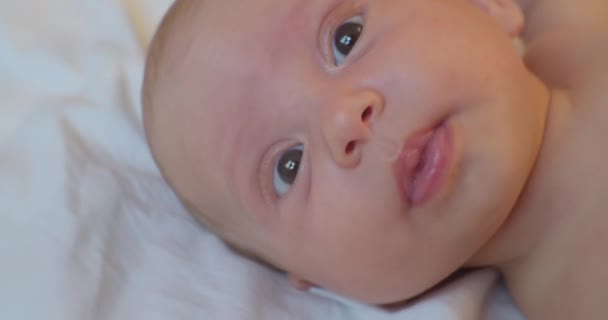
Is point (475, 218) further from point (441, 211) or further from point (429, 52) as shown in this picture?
point (429, 52)

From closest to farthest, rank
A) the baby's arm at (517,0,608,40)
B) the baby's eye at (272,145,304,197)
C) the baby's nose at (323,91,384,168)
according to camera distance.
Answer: the baby's nose at (323,91,384,168)
the baby's eye at (272,145,304,197)
the baby's arm at (517,0,608,40)

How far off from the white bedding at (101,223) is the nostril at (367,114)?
11.2 inches

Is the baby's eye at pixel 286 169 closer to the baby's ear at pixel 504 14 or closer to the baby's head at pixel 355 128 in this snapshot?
the baby's head at pixel 355 128

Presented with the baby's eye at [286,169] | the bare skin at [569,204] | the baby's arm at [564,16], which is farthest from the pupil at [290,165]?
the baby's arm at [564,16]

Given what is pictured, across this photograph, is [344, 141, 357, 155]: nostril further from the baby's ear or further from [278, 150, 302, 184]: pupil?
the baby's ear

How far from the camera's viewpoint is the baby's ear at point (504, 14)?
109 cm

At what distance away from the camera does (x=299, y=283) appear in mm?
1104

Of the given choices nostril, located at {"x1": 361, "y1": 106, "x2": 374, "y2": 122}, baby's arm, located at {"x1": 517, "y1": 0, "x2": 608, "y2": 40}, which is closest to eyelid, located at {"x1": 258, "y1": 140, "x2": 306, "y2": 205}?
nostril, located at {"x1": 361, "y1": 106, "x2": 374, "y2": 122}

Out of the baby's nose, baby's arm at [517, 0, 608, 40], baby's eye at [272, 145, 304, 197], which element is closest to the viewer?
the baby's nose

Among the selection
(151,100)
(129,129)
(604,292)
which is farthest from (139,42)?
(604,292)

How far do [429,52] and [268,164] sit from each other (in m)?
0.23

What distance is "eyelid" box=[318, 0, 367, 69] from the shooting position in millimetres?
1001

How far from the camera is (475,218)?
3.20 feet

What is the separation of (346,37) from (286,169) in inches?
6.7
